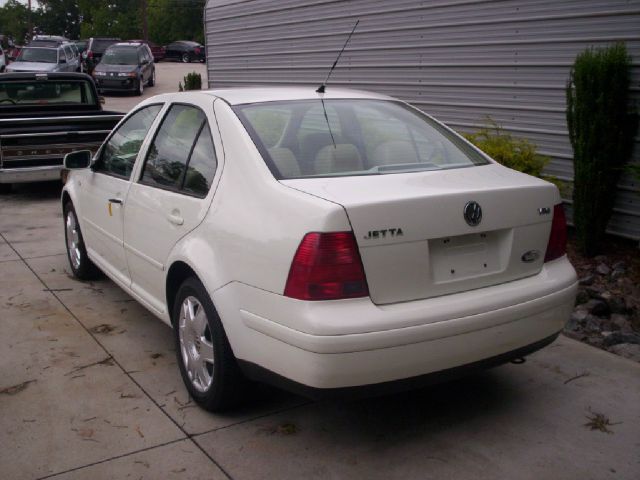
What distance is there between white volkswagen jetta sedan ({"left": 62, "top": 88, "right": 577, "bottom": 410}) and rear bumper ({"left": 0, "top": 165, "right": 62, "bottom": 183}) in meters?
5.44

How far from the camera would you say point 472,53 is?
8.07 meters

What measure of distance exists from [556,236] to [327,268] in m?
1.35

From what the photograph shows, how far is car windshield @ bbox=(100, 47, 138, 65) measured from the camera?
27.3 metres

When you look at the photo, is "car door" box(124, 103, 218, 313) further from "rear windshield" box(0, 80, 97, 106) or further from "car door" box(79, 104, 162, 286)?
"rear windshield" box(0, 80, 97, 106)

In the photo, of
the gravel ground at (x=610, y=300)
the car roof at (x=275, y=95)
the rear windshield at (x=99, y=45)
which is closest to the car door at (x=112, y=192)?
the car roof at (x=275, y=95)

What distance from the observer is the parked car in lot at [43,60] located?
2427cm

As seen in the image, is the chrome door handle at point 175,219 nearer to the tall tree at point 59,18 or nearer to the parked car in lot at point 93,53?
the parked car in lot at point 93,53

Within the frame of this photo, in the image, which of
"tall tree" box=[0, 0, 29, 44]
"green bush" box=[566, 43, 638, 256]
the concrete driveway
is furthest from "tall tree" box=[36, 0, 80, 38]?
the concrete driveway

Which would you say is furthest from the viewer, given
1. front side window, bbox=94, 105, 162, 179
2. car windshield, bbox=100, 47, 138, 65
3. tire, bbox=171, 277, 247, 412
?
car windshield, bbox=100, 47, 138, 65

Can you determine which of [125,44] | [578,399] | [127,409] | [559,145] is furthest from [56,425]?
[125,44]

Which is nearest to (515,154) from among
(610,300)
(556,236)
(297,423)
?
(610,300)

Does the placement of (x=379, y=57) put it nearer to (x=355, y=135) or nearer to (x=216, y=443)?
(x=355, y=135)

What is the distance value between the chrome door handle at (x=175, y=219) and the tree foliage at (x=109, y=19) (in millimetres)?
54640

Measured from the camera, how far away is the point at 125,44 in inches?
1121
